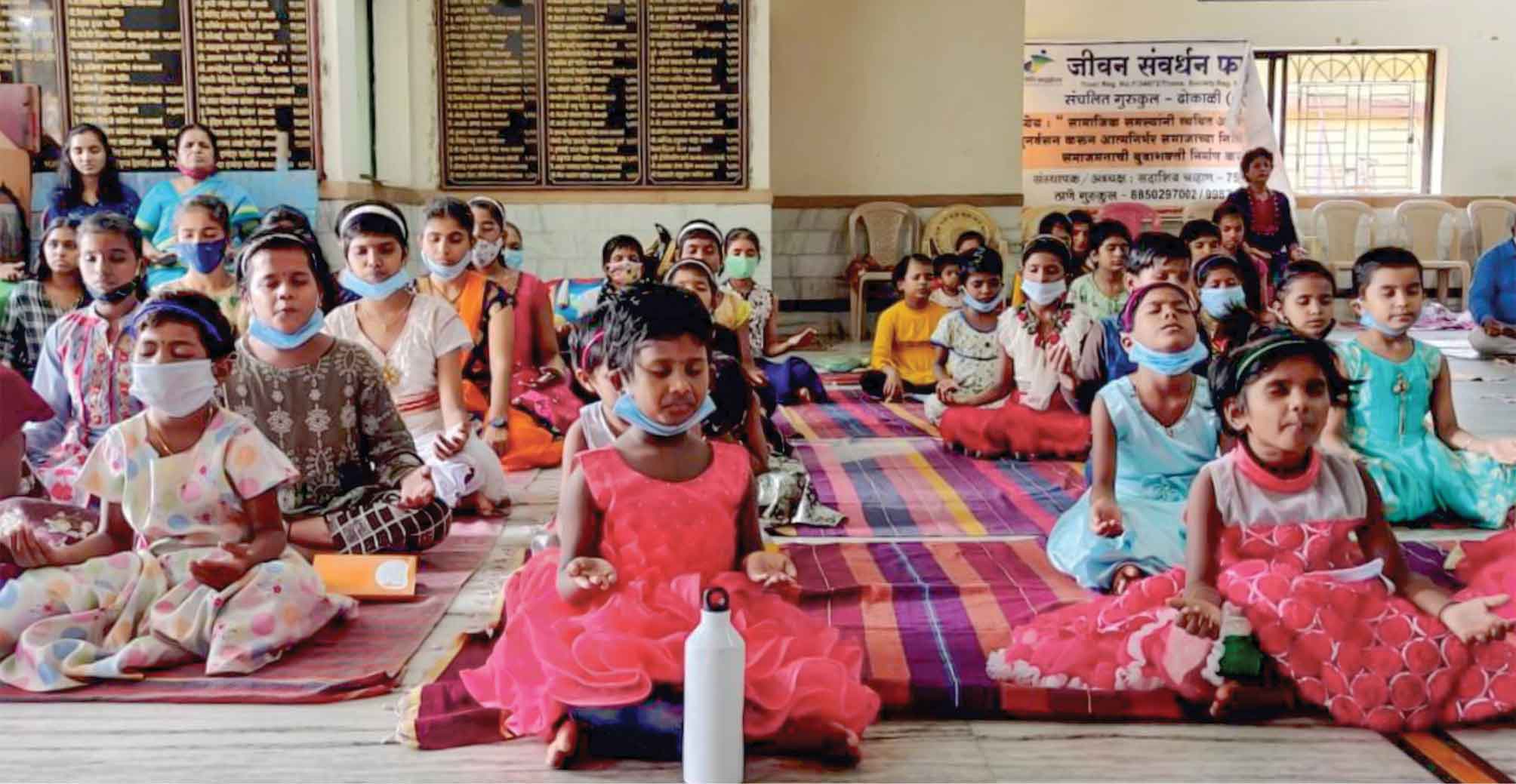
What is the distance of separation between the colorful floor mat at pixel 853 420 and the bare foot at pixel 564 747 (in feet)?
11.0

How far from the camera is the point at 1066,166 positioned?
38.1 feet

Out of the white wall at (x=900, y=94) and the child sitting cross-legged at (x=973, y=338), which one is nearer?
the child sitting cross-legged at (x=973, y=338)

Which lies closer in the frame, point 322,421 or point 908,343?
point 322,421

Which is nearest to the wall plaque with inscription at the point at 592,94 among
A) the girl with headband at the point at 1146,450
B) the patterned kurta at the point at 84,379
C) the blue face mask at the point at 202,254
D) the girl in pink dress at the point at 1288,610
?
the blue face mask at the point at 202,254

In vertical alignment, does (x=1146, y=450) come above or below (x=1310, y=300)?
below

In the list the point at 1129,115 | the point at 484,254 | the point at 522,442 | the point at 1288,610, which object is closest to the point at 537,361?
the point at 522,442

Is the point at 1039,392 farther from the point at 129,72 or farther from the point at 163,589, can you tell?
the point at 129,72

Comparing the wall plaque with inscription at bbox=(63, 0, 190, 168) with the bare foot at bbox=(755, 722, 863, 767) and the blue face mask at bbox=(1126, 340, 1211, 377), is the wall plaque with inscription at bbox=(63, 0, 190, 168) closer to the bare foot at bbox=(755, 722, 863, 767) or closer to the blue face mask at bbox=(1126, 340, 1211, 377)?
the blue face mask at bbox=(1126, 340, 1211, 377)

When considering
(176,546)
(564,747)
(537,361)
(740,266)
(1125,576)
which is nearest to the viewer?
(564,747)

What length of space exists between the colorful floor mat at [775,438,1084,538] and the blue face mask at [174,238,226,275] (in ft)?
6.06

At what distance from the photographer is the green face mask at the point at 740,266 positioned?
21.1ft

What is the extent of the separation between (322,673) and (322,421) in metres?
1.03

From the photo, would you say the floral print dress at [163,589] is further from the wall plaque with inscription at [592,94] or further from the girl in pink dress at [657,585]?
the wall plaque with inscription at [592,94]

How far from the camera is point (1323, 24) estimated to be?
38.1 ft
